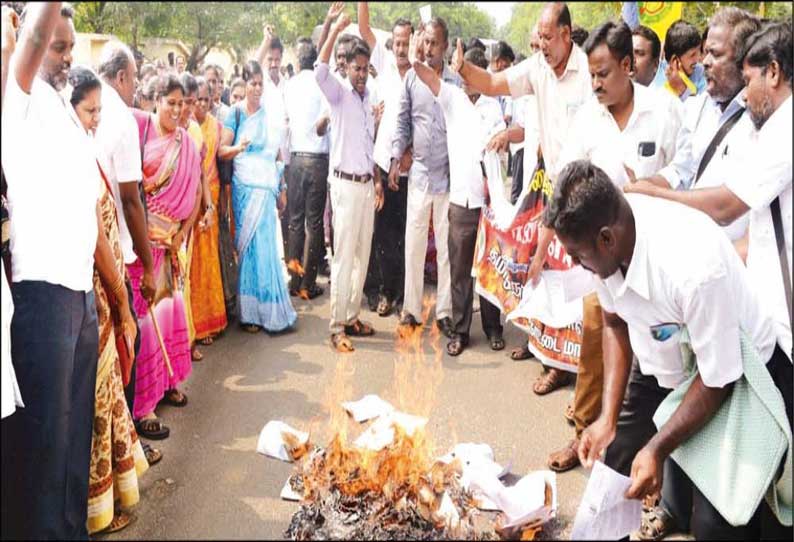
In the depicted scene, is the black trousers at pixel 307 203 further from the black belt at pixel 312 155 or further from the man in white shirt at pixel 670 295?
the man in white shirt at pixel 670 295

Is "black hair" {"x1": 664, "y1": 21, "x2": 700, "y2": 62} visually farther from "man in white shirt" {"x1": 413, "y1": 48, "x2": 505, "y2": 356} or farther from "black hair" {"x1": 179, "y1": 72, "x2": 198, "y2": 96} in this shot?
"black hair" {"x1": 179, "y1": 72, "x2": 198, "y2": 96}

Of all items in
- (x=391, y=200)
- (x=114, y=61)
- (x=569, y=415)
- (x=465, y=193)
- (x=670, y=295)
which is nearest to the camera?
(x=670, y=295)

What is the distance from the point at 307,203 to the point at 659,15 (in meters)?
4.21

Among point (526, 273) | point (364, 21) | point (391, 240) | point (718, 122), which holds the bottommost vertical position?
point (391, 240)

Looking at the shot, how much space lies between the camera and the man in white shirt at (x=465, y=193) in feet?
17.9

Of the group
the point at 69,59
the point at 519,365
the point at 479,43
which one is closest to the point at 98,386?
the point at 69,59

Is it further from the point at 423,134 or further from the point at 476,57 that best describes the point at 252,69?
the point at 476,57

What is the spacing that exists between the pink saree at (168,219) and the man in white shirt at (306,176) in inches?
74.7

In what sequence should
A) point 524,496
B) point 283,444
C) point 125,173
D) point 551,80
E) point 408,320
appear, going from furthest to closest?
1. point 408,320
2. point 551,80
3. point 283,444
4. point 125,173
5. point 524,496

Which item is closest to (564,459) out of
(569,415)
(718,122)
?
(569,415)

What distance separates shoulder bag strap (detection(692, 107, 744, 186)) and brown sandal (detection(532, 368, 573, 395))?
75.6 inches

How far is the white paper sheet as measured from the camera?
211 cm

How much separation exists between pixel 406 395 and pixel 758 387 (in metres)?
2.63

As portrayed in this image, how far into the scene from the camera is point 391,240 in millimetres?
6461
